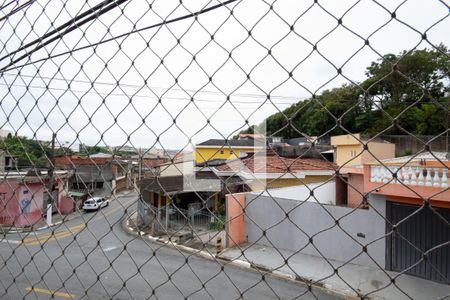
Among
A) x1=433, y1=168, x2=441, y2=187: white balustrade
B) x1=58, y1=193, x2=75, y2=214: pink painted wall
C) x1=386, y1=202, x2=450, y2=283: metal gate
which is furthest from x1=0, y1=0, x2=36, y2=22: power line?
x1=433, y1=168, x2=441, y2=187: white balustrade

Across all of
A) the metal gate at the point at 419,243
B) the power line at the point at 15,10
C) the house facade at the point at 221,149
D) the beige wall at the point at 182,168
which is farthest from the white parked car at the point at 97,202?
the metal gate at the point at 419,243

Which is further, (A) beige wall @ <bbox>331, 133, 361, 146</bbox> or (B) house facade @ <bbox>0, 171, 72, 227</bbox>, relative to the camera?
(B) house facade @ <bbox>0, 171, 72, 227</bbox>

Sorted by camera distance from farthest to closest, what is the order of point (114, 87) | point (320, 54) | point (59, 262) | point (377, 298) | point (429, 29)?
point (59, 262) < point (377, 298) < point (114, 87) < point (320, 54) < point (429, 29)

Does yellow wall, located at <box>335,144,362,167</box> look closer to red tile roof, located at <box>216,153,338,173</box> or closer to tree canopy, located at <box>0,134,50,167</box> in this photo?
red tile roof, located at <box>216,153,338,173</box>

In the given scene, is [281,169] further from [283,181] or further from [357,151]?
[283,181]

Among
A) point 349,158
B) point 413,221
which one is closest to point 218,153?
point 349,158

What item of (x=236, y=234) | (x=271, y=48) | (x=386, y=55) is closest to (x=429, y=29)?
(x=386, y=55)

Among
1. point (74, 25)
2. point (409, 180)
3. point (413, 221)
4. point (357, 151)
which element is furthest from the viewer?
point (413, 221)

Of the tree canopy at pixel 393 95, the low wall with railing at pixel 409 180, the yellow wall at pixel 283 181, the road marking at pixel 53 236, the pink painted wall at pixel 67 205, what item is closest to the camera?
the tree canopy at pixel 393 95

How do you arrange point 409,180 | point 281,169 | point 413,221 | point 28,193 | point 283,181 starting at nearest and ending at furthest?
point 281,169 < point 28,193 < point 283,181 < point 409,180 < point 413,221

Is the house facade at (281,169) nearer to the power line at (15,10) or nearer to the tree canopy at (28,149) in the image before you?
the tree canopy at (28,149)

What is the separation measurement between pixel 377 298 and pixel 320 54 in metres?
3.97

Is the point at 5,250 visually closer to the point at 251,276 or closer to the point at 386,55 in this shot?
the point at 251,276

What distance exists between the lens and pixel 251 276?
15.1ft
